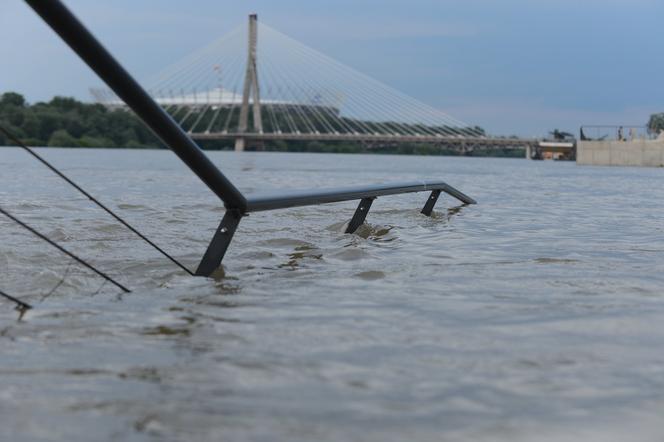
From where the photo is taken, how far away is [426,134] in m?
63.6

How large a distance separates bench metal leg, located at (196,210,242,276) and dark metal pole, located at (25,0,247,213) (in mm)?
118

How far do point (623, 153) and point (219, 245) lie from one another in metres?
51.7

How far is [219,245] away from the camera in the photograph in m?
4.04

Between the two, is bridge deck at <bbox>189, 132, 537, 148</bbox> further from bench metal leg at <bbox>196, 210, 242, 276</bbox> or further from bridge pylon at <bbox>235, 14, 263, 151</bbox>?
bench metal leg at <bbox>196, 210, 242, 276</bbox>

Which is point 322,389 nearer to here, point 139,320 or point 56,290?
point 139,320

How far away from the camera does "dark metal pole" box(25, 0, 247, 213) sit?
9.25 feet

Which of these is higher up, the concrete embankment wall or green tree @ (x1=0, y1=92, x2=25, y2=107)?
green tree @ (x1=0, y1=92, x2=25, y2=107)

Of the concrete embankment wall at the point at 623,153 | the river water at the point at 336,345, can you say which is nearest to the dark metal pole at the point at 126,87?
the river water at the point at 336,345

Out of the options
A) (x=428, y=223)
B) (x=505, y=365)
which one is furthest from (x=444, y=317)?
(x=428, y=223)

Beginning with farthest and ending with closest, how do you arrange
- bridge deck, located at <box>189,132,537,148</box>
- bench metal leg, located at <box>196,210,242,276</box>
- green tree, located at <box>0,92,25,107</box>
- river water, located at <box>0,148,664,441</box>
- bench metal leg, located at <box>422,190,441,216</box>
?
green tree, located at <box>0,92,25,107</box> < bridge deck, located at <box>189,132,537,148</box> < bench metal leg, located at <box>422,190,441,216</box> < bench metal leg, located at <box>196,210,242,276</box> < river water, located at <box>0,148,664,441</box>

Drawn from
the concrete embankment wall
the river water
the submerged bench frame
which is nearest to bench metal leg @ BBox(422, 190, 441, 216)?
the river water

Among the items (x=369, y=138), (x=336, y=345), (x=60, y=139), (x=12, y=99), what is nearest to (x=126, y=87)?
(x=336, y=345)

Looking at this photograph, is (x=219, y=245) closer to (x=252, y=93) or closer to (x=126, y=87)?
(x=126, y=87)

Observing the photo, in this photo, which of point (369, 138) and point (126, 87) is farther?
point (369, 138)
